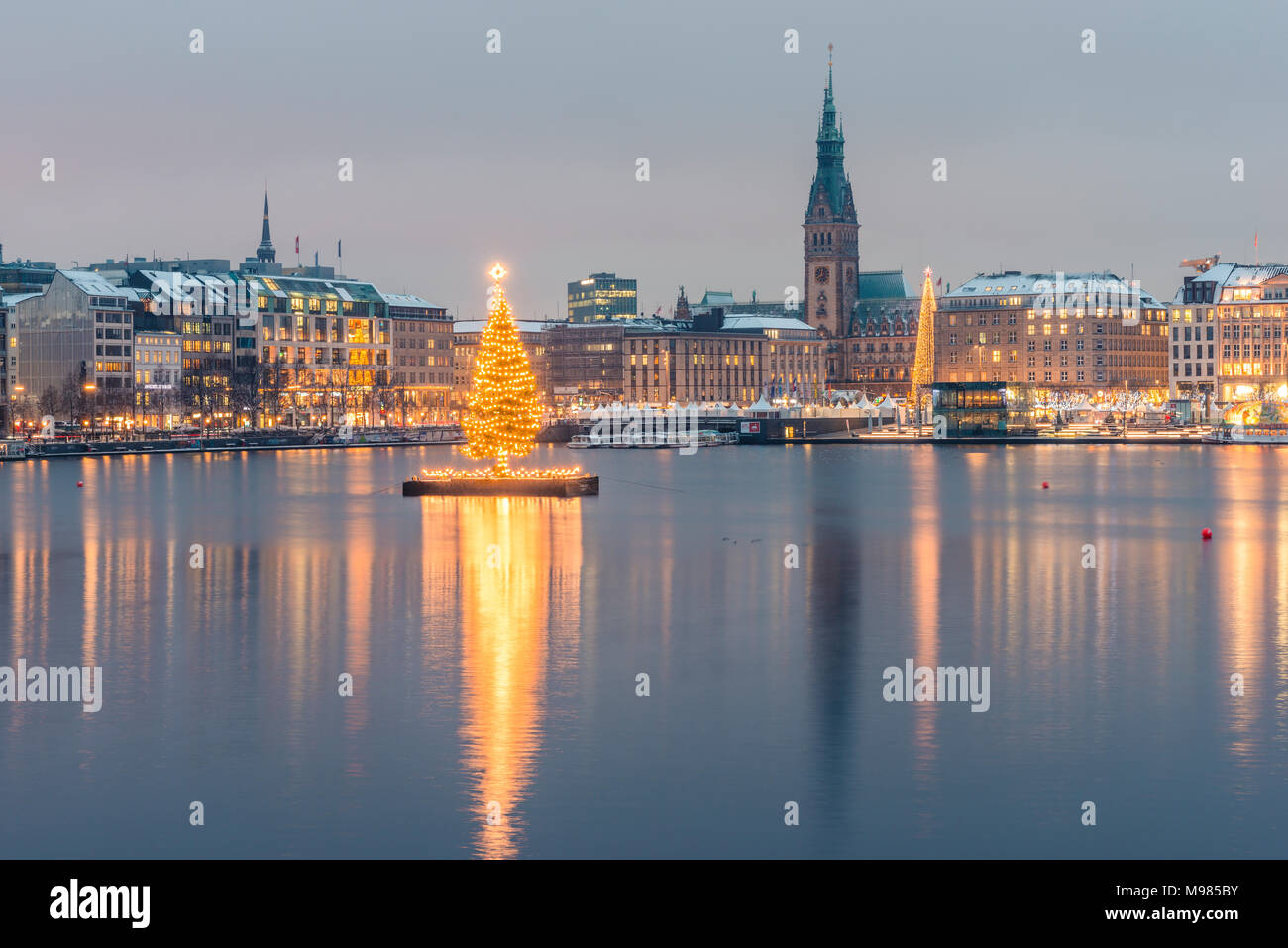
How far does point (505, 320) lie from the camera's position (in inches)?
2800

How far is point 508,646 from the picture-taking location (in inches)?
1241

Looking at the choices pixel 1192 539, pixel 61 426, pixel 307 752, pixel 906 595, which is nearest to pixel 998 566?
pixel 906 595

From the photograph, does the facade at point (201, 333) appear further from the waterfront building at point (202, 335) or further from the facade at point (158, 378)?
the facade at point (158, 378)

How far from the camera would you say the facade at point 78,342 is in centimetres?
17388

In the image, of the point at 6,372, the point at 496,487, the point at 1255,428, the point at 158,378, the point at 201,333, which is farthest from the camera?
the point at 201,333

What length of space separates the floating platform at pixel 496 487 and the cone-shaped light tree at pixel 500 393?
1.65 meters

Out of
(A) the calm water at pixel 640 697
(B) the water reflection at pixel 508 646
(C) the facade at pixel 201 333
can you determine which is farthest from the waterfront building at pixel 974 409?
(B) the water reflection at pixel 508 646

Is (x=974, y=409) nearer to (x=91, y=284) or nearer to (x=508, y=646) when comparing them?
(x=91, y=284)

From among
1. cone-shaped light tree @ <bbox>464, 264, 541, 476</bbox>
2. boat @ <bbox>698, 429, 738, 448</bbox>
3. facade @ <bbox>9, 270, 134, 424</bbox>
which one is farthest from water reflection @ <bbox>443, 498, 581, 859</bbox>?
boat @ <bbox>698, 429, 738, 448</bbox>

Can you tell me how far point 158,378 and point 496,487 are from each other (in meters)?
120

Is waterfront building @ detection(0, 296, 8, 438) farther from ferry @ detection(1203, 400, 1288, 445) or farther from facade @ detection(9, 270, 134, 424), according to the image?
ferry @ detection(1203, 400, 1288, 445)

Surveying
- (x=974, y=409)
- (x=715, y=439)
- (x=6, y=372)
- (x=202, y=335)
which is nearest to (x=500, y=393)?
(x=974, y=409)
